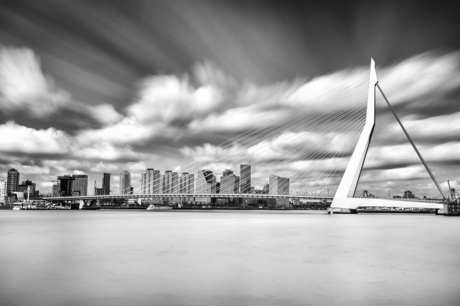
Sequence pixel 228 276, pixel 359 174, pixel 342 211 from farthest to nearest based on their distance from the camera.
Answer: pixel 342 211, pixel 359 174, pixel 228 276

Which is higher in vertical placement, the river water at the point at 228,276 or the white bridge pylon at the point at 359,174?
the white bridge pylon at the point at 359,174

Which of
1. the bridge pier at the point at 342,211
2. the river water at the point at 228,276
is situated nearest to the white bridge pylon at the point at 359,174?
the bridge pier at the point at 342,211

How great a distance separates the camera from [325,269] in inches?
452

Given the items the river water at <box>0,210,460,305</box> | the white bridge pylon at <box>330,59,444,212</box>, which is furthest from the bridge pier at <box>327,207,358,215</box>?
the river water at <box>0,210,460,305</box>

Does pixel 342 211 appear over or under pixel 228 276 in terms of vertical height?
under

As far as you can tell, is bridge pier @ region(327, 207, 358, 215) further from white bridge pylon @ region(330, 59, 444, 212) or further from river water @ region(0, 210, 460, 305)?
river water @ region(0, 210, 460, 305)

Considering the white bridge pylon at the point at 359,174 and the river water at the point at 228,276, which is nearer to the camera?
the river water at the point at 228,276

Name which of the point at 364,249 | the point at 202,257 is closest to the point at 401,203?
the point at 364,249

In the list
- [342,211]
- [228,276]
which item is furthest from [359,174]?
[228,276]

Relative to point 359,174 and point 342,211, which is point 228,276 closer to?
point 359,174

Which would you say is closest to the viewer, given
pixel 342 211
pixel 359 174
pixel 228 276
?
pixel 228 276

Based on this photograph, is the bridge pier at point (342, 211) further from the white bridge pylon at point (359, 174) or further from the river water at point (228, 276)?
the river water at point (228, 276)

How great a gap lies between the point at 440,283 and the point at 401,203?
55.6m

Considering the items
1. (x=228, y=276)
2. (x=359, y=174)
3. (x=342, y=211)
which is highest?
(x=359, y=174)
